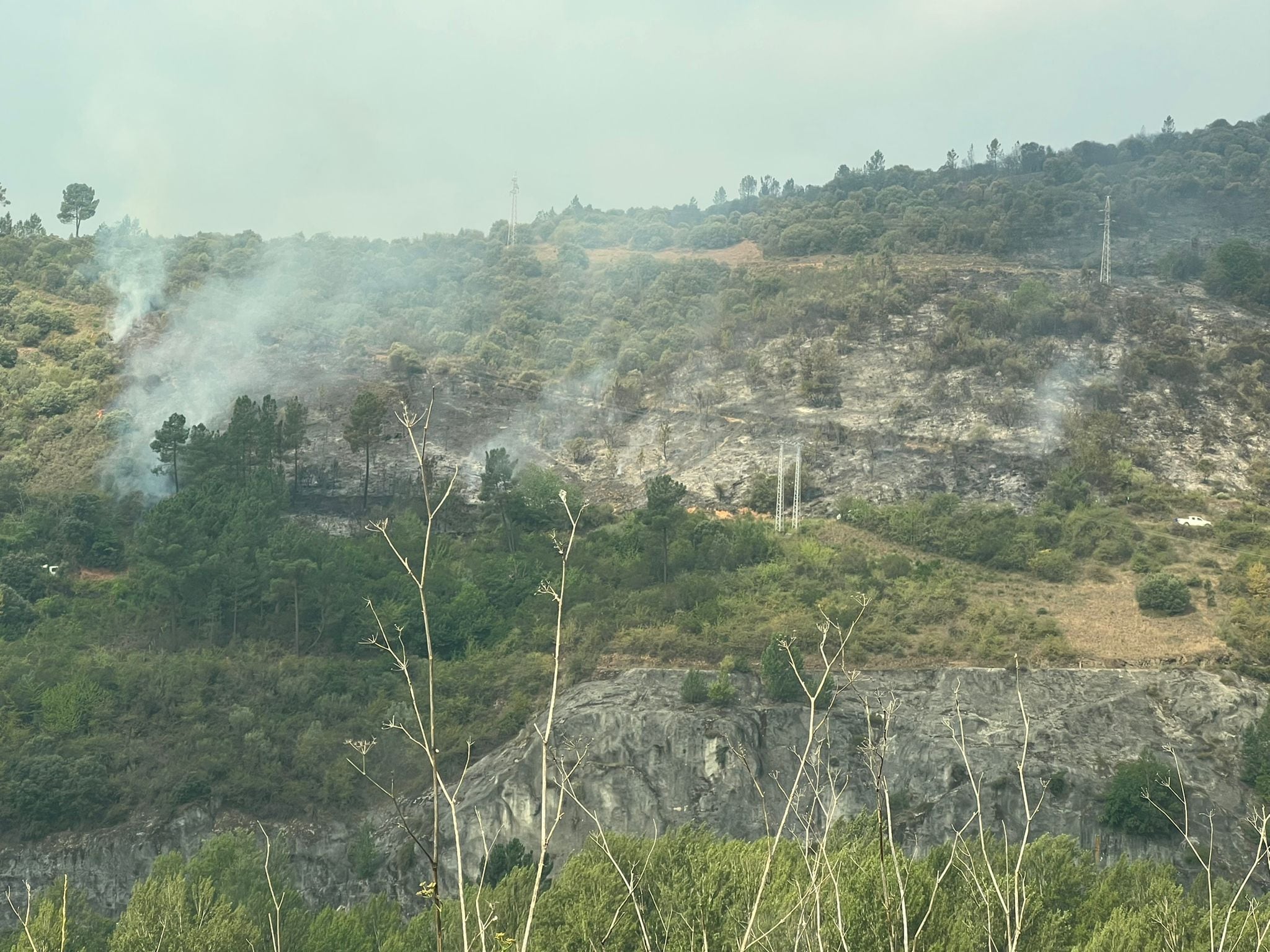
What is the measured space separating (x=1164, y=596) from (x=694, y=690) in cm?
1914

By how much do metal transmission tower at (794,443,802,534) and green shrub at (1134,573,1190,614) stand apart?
15.6 meters

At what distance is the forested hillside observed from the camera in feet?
158

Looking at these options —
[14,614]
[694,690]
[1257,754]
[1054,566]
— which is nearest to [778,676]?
[694,690]

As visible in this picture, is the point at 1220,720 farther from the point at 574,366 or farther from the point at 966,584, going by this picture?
the point at 574,366

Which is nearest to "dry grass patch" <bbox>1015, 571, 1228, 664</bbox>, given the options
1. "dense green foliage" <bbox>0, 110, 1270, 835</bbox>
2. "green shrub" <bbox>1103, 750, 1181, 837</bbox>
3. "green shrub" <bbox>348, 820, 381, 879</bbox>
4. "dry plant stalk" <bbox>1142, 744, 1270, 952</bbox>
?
"dense green foliage" <bbox>0, 110, 1270, 835</bbox>

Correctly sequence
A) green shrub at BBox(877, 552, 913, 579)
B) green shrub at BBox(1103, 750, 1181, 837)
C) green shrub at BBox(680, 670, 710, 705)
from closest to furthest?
green shrub at BBox(1103, 750, 1181, 837) < green shrub at BBox(680, 670, 710, 705) < green shrub at BBox(877, 552, 913, 579)

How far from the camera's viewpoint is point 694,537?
200 ft

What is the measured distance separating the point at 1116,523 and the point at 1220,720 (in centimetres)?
1536

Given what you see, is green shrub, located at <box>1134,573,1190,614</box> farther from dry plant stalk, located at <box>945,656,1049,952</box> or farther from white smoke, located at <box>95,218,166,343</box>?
white smoke, located at <box>95,218,166,343</box>

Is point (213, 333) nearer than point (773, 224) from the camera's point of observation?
Yes

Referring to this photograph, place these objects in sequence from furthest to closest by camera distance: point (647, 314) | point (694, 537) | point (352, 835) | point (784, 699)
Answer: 1. point (647, 314)
2. point (694, 537)
3. point (784, 699)
4. point (352, 835)

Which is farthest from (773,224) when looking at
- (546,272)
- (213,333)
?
(213,333)

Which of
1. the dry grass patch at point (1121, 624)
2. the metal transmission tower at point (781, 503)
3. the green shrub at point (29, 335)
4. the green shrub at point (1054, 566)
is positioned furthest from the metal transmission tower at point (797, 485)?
the green shrub at point (29, 335)

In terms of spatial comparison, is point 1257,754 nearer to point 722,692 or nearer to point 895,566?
point 895,566
